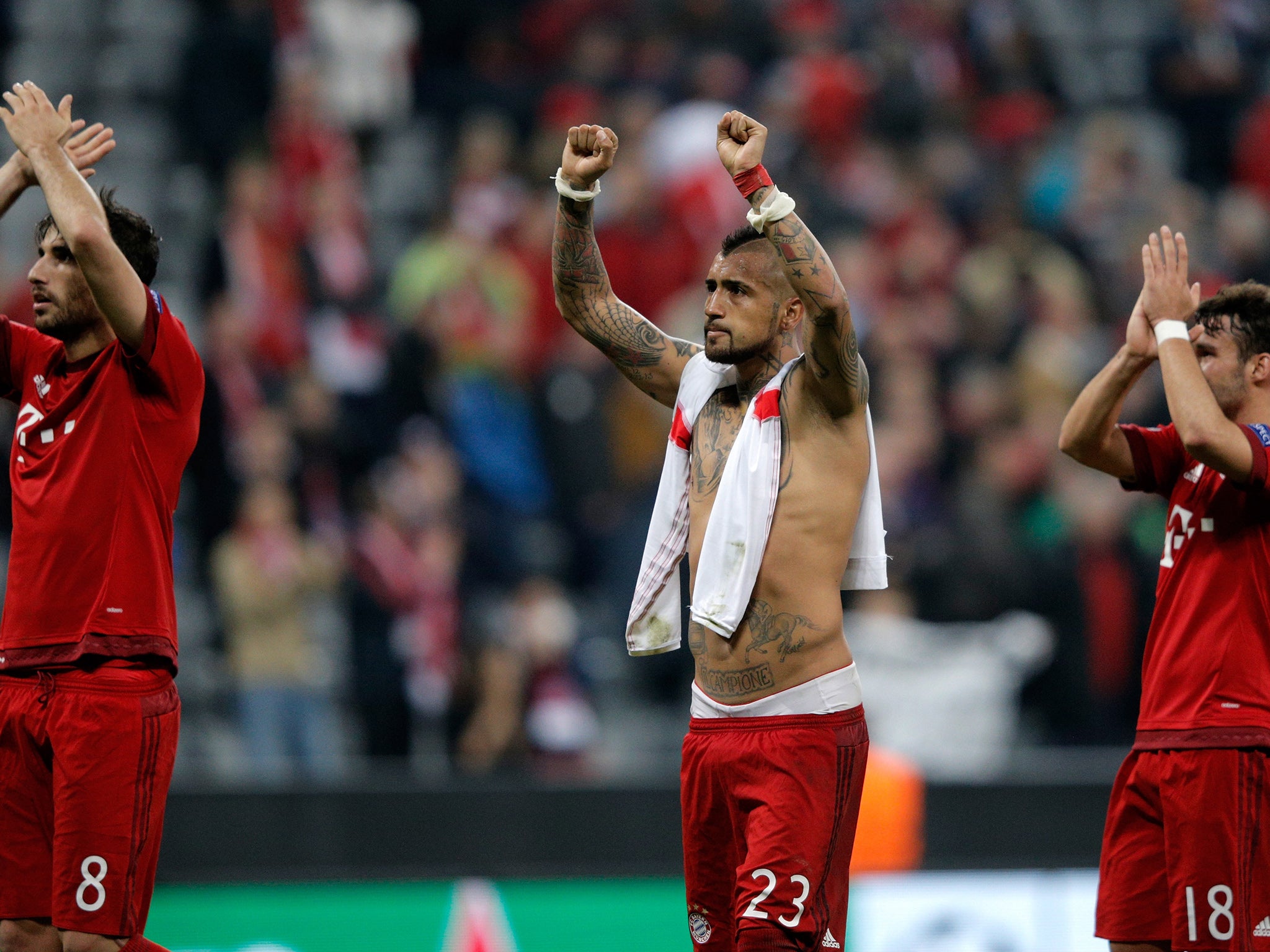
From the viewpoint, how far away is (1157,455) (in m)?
5.92

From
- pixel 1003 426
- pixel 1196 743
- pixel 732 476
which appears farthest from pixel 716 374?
pixel 1003 426

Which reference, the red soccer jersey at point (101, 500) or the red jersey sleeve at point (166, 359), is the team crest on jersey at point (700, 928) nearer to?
the red soccer jersey at point (101, 500)

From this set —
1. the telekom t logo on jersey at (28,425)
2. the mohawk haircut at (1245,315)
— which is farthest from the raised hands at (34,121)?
the mohawk haircut at (1245,315)

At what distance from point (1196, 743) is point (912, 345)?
245 inches

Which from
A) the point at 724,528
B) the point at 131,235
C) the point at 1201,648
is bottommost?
the point at 1201,648

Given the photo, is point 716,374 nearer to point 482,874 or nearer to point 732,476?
point 732,476

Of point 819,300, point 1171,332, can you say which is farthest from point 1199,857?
point 819,300

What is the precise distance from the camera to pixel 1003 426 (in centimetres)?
1123

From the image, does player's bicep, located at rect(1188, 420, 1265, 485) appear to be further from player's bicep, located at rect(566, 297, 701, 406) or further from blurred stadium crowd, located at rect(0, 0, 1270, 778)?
blurred stadium crowd, located at rect(0, 0, 1270, 778)

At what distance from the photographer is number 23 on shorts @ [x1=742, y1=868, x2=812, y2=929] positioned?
5.11 m

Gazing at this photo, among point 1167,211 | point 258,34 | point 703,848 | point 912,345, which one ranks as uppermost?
point 258,34

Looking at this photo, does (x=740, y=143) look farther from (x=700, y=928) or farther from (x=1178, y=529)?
(x=700, y=928)

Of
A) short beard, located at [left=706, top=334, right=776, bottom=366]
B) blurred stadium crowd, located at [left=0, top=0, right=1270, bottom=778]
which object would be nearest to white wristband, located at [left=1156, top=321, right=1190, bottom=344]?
short beard, located at [left=706, top=334, right=776, bottom=366]

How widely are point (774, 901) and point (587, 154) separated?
245cm
